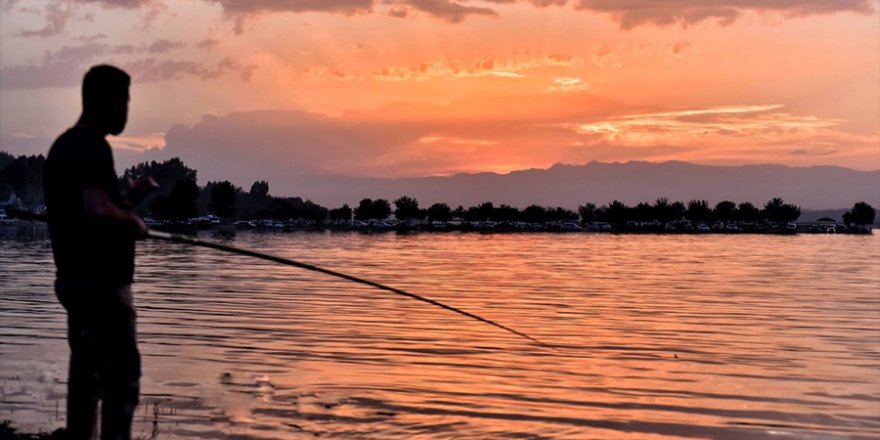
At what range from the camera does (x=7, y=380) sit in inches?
598

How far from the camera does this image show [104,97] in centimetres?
671

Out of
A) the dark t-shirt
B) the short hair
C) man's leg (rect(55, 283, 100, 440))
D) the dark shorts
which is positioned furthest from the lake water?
the short hair

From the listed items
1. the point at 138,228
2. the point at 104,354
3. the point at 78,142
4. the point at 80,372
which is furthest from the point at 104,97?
the point at 80,372

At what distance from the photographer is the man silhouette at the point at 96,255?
6.35m

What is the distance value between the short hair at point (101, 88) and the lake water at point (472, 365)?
228 inches

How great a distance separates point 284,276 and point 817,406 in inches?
1415

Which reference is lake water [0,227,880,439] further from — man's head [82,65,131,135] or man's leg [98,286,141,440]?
man's head [82,65,131,135]

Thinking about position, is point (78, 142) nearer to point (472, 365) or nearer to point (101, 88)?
point (101, 88)

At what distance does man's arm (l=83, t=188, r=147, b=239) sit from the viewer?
623 cm

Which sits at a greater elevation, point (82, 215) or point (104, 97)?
point (104, 97)

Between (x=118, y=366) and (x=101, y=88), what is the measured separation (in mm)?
1934

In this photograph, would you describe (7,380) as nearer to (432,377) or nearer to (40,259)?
(432,377)

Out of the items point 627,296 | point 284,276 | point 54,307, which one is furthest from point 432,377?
point 284,276

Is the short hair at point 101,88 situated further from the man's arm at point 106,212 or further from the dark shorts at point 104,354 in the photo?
the dark shorts at point 104,354
